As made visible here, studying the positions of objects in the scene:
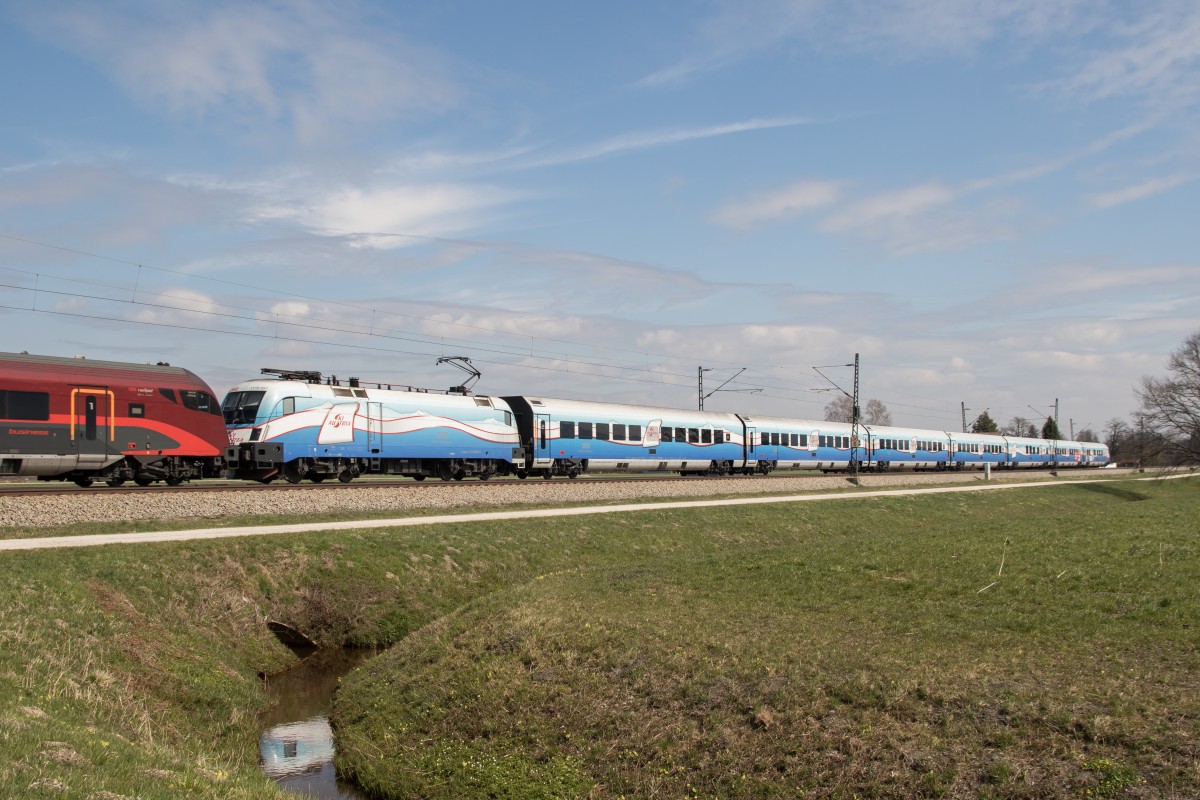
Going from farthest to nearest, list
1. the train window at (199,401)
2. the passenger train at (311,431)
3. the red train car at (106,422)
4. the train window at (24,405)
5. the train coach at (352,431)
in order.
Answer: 1. the train coach at (352,431)
2. the train window at (199,401)
3. the passenger train at (311,431)
4. the red train car at (106,422)
5. the train window at (24,405)

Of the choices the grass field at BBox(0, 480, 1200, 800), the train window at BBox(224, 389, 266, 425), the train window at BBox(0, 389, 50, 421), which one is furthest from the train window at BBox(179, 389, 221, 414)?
the grass field at BBox(0, 480, 1200, 800)

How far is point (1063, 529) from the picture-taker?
24156 millimetres

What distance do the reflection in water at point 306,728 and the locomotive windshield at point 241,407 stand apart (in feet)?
45.7

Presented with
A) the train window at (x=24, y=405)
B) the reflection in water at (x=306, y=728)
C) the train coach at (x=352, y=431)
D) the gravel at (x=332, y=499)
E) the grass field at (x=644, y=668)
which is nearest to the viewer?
the grass field at (x=644, y=668)

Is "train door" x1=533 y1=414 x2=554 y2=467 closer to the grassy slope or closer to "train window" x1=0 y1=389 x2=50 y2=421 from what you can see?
"train window" x1=0 y1=389 x2=50 y2=421

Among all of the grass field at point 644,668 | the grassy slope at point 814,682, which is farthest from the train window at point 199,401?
the grassy slope at point 814,682

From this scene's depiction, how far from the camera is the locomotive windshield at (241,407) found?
31156 mm

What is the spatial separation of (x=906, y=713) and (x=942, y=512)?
31.2 m

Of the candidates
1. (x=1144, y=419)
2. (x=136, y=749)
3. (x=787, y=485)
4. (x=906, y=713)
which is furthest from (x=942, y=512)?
(x=1144, y=419)

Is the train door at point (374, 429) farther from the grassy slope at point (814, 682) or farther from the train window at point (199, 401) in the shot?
the grassy slope at point (814, 682)

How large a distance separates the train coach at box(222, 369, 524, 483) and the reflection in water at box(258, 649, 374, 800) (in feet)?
43.9

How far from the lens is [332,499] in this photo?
28078mm

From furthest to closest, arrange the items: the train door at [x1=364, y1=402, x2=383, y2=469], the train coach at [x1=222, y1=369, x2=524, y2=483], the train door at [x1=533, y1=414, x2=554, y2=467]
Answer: the train door at [x1=533, y1=414, x2=554, y2=467] → the train door at [x1=364, y1=402, x2=383, y2=469] → the train coach at [x1=222, y1=369, x2=524, y2=483]

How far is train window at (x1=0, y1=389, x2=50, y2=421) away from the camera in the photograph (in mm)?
24484
